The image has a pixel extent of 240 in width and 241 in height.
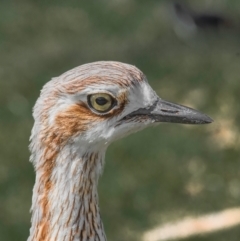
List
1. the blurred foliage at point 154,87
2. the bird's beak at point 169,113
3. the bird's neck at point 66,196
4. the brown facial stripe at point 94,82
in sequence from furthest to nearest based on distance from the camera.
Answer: the blurred foliage at point 154,87 → the bird's beak at point 169,113 → the bird's neck at point 66,196 → the brown facial stripe at point 94,82

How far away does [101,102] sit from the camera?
13.2ft

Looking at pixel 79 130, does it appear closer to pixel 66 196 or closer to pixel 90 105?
pixel 90 105

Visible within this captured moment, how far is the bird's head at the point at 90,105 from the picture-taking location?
4.00 meters

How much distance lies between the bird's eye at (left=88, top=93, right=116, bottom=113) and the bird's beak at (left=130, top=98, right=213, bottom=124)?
16cm

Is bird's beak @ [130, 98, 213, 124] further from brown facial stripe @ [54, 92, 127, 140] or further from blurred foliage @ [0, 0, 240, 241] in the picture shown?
blurred foliage @ [0, 0, 240, 241]

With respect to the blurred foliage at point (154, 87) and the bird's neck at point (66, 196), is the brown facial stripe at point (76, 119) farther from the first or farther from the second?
the blurred foliage at point (154, 87)

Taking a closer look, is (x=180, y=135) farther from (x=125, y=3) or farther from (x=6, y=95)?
(x=125, y=3)

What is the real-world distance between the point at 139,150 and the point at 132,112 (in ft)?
12.9

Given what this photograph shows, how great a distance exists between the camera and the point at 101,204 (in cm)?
738

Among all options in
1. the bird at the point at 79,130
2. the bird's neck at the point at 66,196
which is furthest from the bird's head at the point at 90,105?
the bird's neck at the point at 66,196

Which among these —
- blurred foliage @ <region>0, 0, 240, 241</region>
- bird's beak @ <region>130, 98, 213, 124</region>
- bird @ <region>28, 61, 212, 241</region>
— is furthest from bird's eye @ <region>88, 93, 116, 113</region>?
blurred foliage @ <region>0, 0, 240, 241</region>

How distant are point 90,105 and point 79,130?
15 centimetres

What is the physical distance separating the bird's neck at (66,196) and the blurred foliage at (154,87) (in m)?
2.78

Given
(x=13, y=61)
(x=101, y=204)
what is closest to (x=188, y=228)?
(x=101, y=204)
